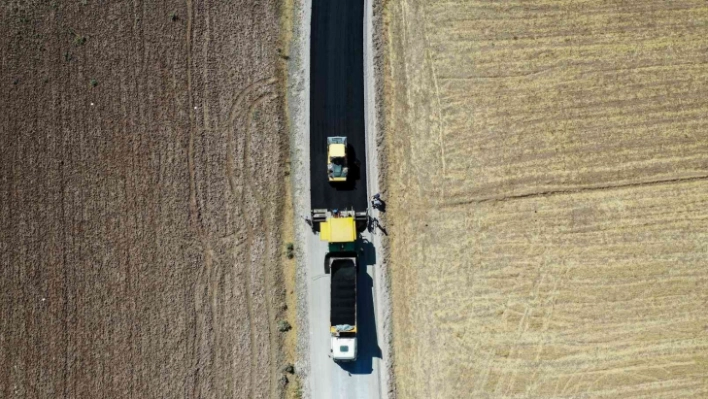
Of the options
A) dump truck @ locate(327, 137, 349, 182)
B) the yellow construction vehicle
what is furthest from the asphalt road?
dump truck @ locate(327, 137, 349, 182)

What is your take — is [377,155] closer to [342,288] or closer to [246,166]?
[246,166]

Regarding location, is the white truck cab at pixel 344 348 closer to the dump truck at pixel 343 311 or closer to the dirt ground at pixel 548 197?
the dump truck at pixel 343 311

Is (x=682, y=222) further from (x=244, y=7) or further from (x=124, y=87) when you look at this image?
(x=124, y=87)

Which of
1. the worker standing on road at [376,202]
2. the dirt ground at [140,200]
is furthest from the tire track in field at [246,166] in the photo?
the worker standing on road at [376,202]

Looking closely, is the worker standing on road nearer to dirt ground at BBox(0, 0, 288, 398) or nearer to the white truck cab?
dirt ground at BBox(0, 0, 288, 398)

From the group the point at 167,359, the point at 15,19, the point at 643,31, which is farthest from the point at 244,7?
the point at 643,31


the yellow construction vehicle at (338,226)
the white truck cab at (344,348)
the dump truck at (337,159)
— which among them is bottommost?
the white truck cab at (344,348)

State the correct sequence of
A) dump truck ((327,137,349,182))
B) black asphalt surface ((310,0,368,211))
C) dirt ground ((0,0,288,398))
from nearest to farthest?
1. dirt ground ((0,0,288,398))
2. dump truck ((327,137,349,182))
3. black asphalt surface ((310,0,368,211))
